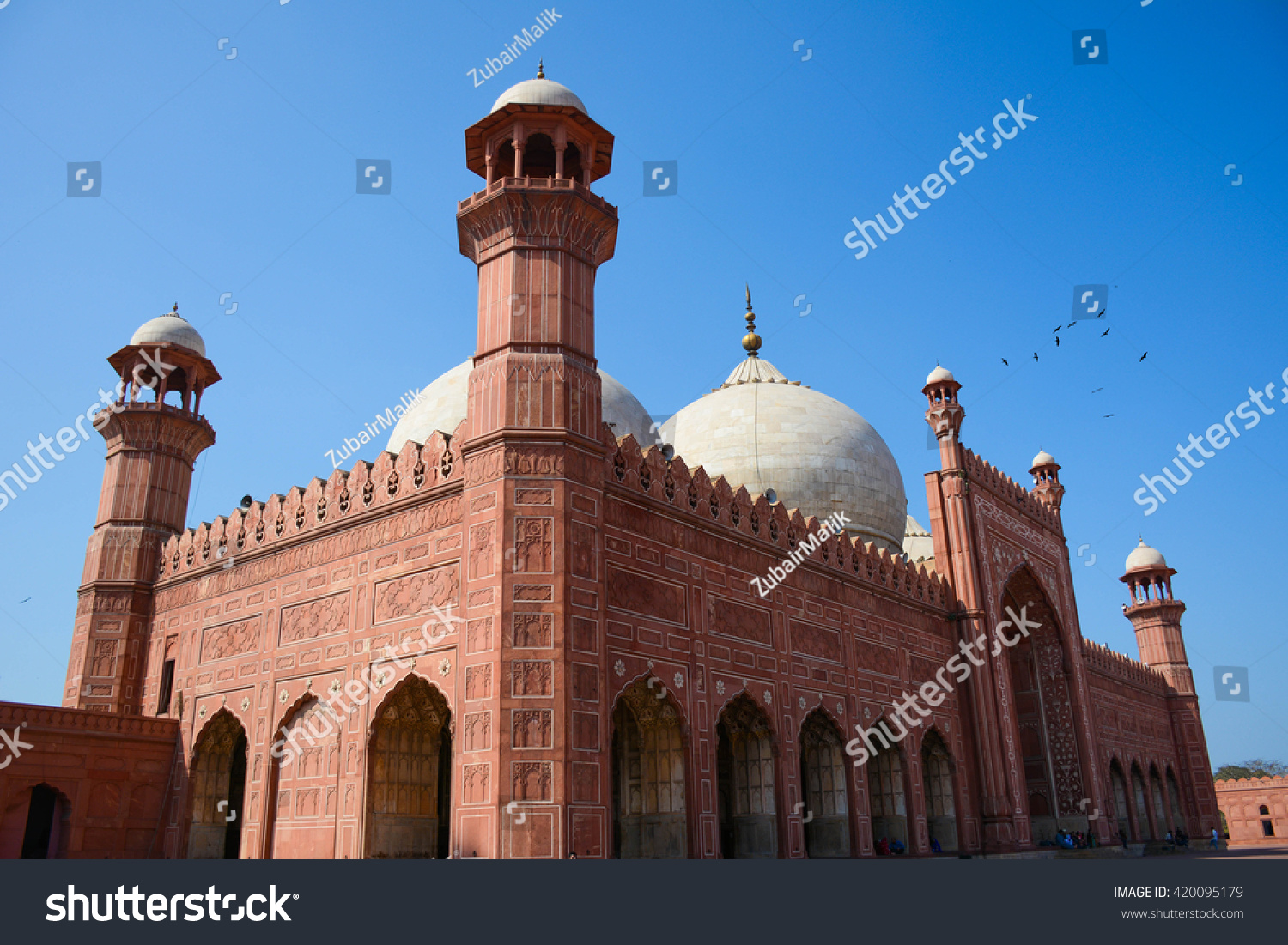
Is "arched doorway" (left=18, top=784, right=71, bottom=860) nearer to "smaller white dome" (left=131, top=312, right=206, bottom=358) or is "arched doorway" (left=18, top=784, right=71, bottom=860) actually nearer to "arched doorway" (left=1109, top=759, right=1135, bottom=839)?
"smaller white dome" (left=131, top=312, right=206, bottom=358)

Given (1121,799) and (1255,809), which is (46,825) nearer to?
(1121,799)

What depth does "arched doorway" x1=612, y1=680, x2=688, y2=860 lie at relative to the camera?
11008mm

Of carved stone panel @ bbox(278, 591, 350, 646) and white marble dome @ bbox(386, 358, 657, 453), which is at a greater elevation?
white marble dome @ bbox(386, 358, 657, 453)

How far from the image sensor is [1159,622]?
1267 inches

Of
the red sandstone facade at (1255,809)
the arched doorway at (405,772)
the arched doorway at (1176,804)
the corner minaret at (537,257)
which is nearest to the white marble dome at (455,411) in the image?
the corner minaret at (537,257)

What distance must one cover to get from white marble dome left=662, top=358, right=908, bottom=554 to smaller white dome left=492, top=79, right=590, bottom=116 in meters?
9.78

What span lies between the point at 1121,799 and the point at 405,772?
75.0ft

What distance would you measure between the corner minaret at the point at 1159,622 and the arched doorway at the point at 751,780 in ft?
80.3

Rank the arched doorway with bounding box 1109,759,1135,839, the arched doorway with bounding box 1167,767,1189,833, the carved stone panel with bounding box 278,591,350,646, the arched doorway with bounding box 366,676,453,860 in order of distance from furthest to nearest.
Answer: the arched doorway with bounding box 1167,767,1189,833
the arched doorway with bounding box 1109,759,1135,839
the carved stone panel with bounding box 278,591,350,646
the arched doorway with bounding box 366,676,453,860

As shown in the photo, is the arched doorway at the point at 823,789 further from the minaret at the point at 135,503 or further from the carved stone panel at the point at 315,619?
the minaret at the point at 135,503

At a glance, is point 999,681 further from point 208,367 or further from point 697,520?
point 208,367

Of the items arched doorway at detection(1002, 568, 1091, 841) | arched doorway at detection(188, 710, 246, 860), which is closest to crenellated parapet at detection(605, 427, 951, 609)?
arched doorway at detection(1002, 568, 1091, 841)

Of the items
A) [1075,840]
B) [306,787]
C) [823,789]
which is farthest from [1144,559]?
[306,787]

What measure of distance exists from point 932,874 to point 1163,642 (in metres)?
29.3
